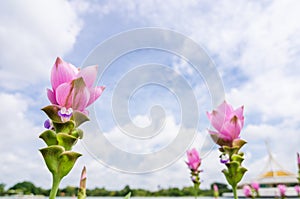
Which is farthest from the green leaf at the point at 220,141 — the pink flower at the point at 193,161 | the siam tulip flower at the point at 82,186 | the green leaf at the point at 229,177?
the pink flower at the point at 193,161

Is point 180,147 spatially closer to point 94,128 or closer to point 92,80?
point 94,128

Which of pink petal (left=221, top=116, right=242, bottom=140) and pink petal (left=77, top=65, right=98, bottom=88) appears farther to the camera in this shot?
pink petal (left=221, top=116, right=242, bottom=140)

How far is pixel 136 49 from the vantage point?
302 cm

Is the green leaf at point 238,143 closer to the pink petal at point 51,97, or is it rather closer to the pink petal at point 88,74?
the pink petal at point 88,74

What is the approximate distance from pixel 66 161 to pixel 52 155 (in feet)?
0.19

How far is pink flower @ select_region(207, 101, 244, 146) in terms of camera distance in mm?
1867

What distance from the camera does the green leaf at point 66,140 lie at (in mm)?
1020

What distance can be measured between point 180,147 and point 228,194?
17139 millimetres

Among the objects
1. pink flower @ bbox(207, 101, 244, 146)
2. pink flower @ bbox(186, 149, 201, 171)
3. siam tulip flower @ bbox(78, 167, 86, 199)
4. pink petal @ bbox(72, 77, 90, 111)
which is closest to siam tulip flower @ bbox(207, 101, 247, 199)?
pink flower @ bbox(207, 101, 244, 146)

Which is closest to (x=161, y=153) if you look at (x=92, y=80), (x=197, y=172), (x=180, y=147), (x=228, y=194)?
(x=180, y=147)

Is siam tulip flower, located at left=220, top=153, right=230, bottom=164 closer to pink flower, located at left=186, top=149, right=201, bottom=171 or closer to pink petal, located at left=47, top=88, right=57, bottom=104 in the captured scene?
pink petal, located at left=47, top=88, right=57, bottom=104

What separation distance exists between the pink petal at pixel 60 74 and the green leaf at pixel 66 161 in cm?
31

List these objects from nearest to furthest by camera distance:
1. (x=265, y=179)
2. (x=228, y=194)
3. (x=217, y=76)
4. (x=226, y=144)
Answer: (x=226, y=144) → (x=217, y=76) → (x=228, y=194) → (x=265, y=179)

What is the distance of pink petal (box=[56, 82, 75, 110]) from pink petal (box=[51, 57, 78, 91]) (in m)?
0.05
